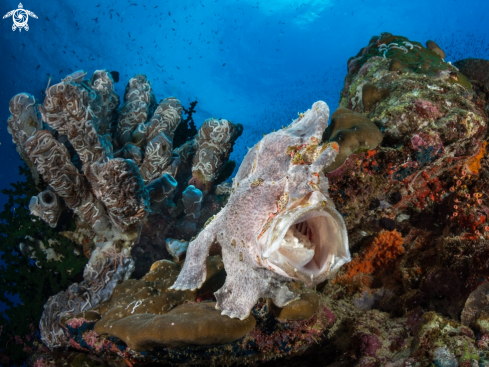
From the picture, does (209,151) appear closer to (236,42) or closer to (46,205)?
(46,205)

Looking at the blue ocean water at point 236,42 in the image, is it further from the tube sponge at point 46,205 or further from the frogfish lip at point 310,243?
the frogfish lip at point 310,243

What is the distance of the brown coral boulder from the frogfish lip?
845mm

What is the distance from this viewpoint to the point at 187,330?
2.08 meters

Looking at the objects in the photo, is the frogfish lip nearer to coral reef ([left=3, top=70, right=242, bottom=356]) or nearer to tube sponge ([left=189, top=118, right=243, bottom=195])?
coral reef ([left=3, top=70, right=242, bottom=356])

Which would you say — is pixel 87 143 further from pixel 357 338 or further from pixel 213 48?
pixel 213 48

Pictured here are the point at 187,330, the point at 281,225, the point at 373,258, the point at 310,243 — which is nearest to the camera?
the point at 281,225

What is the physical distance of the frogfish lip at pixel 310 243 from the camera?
152 cm

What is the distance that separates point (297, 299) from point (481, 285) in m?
1.95

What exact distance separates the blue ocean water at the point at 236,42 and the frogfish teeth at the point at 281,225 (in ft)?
125

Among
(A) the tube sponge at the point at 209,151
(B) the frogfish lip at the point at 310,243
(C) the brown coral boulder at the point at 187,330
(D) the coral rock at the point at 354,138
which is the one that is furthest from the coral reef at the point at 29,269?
(D) the coral rock at the point at 354,138

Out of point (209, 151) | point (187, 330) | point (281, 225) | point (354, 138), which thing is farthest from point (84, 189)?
point (354, 138)

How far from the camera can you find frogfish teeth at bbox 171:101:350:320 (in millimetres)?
1577

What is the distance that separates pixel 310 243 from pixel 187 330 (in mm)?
1286

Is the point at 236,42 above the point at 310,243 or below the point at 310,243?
above
